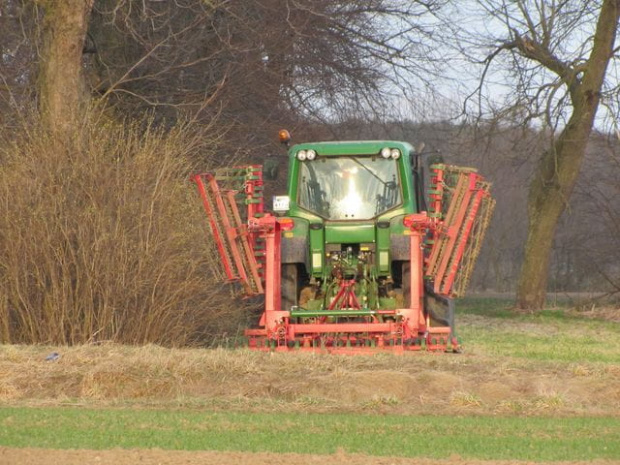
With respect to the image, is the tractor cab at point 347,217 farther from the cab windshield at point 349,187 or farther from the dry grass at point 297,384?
the dry grass at point 297,384

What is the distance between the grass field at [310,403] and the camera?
8961 mm

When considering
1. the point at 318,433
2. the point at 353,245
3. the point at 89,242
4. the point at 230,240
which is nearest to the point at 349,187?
the point at 353,245

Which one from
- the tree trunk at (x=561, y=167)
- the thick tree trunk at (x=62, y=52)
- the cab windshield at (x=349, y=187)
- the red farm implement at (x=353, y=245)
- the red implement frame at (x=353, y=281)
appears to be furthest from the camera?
the tree trunk at (x=561, y=167)

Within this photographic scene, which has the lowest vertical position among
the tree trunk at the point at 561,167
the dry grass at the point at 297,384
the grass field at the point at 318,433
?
the grass field at the point at 318,433

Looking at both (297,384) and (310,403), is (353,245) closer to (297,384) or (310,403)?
(297,384)

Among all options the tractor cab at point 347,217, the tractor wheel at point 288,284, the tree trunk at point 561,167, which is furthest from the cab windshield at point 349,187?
the tree trunk at point 561,167

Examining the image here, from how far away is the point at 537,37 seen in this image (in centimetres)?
2878

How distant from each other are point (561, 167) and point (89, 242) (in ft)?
53.4

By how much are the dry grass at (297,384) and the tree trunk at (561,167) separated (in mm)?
16012

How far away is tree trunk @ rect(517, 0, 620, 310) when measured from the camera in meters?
27.4

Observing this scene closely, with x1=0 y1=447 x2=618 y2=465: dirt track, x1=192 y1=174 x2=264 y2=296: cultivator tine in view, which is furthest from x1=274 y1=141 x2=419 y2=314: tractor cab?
x1=0 y1=447 x2=618 y2=465: dirt track

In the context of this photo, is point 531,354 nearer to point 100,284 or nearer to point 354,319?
point 354,319

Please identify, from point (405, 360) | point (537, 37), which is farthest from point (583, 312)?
point (405, 360)

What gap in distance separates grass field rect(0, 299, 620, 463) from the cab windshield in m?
2.56
